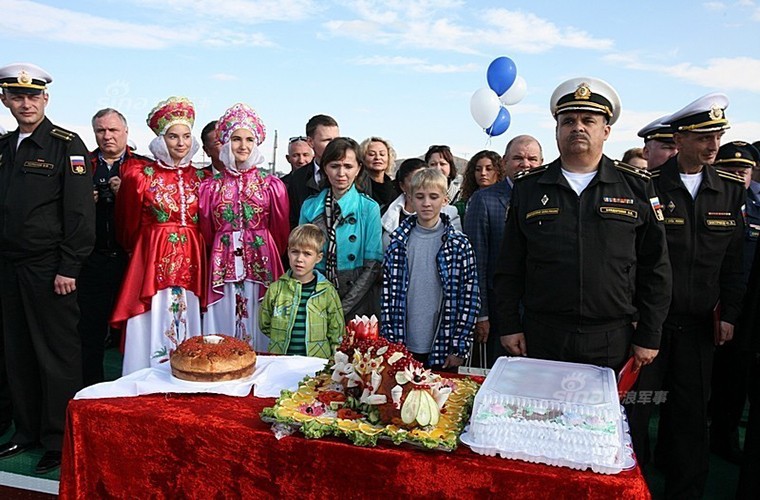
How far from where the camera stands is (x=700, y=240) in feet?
9.49

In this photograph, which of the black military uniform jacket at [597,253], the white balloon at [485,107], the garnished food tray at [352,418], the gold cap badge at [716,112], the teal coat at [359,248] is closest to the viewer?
the garnished food tray at [352,418]

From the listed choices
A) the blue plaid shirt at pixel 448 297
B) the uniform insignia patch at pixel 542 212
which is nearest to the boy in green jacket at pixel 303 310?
the blue plaid shirt at pixel 448 297

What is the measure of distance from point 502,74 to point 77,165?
7427 mm

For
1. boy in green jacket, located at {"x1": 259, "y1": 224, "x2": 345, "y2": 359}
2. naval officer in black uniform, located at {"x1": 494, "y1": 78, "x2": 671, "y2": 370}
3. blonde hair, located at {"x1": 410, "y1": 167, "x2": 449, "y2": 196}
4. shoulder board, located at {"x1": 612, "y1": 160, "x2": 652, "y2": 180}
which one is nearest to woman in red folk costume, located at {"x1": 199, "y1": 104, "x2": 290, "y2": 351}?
boy in green jacket, located at {"x1": 259, "y1": 224, "x2": 345, "y2": 359}

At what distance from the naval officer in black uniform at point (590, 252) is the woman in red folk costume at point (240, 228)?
1.75 meters

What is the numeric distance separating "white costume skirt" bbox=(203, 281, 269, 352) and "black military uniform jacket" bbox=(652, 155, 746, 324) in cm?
243

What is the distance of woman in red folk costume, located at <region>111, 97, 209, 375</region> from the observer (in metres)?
3.65

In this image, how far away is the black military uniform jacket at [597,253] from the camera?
248 centimetres

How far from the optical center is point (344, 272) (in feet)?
11.8

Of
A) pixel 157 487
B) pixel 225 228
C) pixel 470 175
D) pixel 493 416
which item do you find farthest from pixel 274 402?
pixel 470 175

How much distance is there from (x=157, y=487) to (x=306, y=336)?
1176 millimetres

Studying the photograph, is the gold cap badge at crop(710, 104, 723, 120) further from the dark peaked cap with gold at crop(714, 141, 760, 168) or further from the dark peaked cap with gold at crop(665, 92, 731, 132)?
the dark peaked cap with gold at crop(714, 141, 760, 168)

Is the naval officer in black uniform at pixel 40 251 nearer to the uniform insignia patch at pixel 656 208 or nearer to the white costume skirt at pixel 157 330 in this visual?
the white costume skirt at pixel 157 330

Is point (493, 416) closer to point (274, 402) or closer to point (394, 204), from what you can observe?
point (274, 402)
